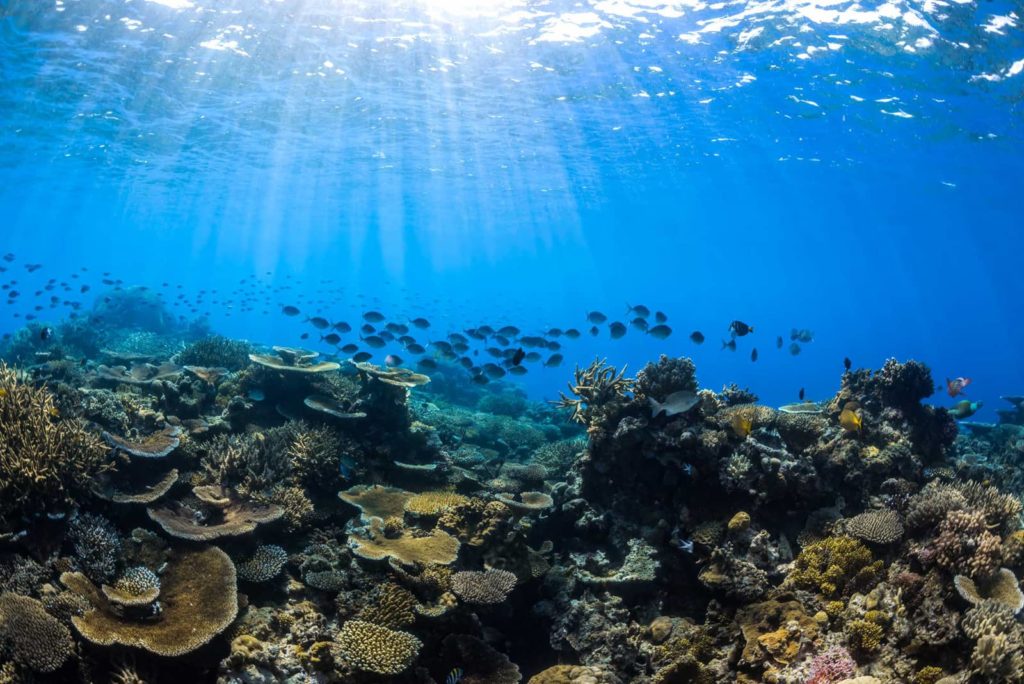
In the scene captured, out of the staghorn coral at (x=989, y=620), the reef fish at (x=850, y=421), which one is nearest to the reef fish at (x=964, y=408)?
the reef fish at (x=850, y=421)

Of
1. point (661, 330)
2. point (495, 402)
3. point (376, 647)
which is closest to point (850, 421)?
point (661, 330)

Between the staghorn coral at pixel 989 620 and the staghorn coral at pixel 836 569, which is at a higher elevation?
the staghorn coral at pixel 989 620

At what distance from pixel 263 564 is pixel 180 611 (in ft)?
3.38

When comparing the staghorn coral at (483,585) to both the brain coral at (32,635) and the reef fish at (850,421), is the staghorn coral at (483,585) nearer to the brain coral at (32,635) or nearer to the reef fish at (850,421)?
the brain coral at (32,635)

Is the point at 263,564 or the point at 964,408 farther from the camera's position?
the point at 964,408


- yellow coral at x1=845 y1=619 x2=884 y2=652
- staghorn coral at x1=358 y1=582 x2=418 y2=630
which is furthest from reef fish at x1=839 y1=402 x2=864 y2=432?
staghorn coral at x1=358 y1=582 x2=418 y2=630

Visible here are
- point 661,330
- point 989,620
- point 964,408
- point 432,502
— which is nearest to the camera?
point 989,620

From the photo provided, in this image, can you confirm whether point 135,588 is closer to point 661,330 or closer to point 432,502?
point 432,502

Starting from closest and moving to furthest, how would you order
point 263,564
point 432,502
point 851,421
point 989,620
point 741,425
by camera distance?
1. point 989,620
2. point 263,564
3. point 741,425
4. point 432,502
5. point 851,421

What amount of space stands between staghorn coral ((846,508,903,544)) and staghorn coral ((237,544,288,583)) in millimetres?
6975

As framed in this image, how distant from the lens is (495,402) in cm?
2173

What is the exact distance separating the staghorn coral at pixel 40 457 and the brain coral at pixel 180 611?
1006 mm

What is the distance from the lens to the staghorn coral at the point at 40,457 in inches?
233

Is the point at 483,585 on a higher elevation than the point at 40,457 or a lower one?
lower
